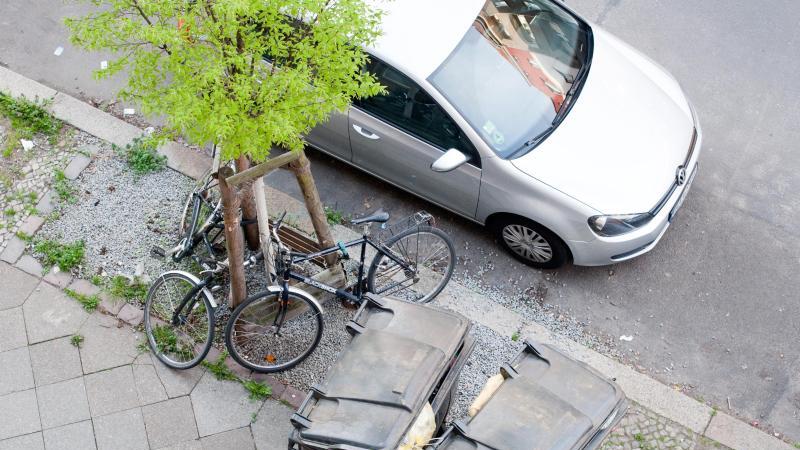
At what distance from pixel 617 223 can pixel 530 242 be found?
0.78m

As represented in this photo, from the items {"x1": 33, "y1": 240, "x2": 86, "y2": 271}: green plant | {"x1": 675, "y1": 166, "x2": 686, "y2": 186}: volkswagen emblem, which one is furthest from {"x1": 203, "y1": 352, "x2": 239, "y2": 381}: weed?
{"x1": 675, "y1": 166, "x2": 686, "y2": 186}: volkswagen emblem

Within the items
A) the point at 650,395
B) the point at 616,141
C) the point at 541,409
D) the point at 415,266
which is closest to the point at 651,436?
the point at 650,395

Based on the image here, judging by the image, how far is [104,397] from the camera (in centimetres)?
606

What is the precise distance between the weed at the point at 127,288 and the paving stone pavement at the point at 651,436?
4.05m

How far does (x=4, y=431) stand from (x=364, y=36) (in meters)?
4.13

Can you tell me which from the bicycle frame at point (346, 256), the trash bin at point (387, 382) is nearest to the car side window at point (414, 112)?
the bicycle frame at point (346, 256)

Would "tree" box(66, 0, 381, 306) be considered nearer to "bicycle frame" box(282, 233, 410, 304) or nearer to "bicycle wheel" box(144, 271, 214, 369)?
"bicycle frame" box(282, 233, 410, 304)

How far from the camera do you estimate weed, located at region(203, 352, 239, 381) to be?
6160 millimetres

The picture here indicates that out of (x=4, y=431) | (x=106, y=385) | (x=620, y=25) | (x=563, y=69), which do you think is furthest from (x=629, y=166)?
(x=4, y=431)

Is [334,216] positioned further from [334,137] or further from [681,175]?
[681,175]

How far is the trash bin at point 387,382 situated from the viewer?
4789 millimetres

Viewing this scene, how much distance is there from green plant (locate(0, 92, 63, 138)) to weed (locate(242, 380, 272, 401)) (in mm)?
3421

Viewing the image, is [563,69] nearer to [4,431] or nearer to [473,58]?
[473,58]

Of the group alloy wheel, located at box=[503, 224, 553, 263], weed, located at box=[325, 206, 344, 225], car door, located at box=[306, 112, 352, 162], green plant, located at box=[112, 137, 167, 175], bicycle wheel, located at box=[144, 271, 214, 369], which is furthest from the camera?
green plant, located at box=[112, 137, 167, 175]
